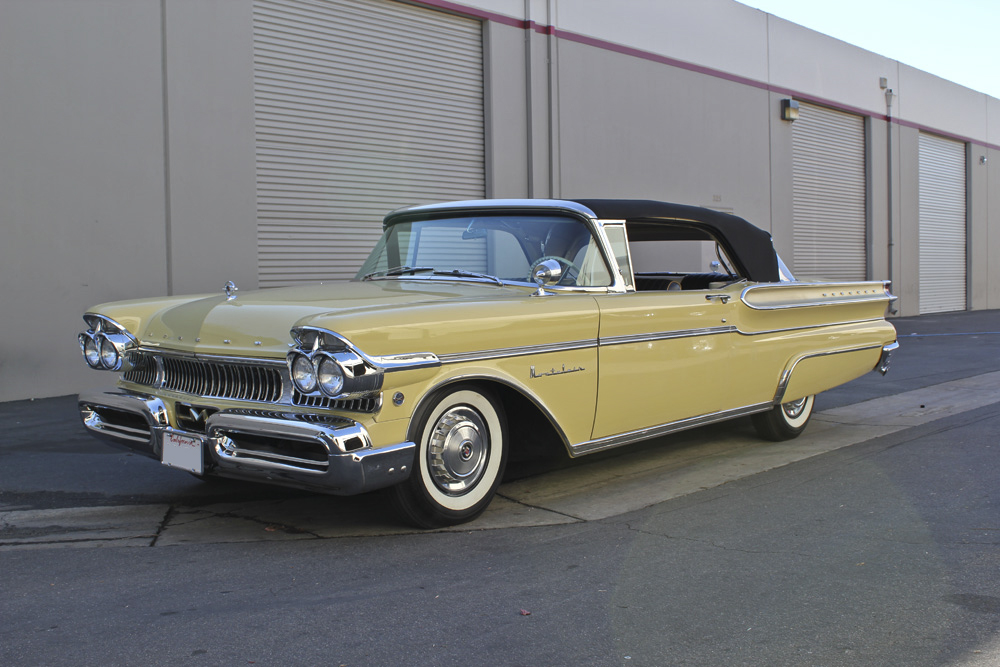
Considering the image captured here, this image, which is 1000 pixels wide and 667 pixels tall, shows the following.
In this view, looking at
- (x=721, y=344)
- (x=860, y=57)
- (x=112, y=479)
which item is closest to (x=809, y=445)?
(x=721, y=344)

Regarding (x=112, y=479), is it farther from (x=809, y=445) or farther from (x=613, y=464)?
(x=809, y=445)

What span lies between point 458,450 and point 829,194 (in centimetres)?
1761

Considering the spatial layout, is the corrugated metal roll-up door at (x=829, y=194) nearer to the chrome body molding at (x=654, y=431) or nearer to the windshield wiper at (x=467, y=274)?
the chrome body molding at (x=654, y=431)

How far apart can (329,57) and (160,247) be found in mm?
3120

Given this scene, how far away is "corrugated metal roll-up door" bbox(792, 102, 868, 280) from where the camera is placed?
1878cm

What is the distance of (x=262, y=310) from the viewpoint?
13.1 ft

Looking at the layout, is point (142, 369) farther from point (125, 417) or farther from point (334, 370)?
point (334, 370)

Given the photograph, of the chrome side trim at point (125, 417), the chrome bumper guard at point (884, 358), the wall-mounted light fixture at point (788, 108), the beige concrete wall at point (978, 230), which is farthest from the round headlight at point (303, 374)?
the beige concrete wall at point (978, 230)

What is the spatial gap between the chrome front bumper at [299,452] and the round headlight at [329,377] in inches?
5.8

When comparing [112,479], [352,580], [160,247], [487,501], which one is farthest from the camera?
[160,247]

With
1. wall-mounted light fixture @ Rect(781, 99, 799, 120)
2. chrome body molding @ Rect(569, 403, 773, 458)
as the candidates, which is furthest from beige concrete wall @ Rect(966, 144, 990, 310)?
chrome body molding @ Rect(569, 403, 773, 458)

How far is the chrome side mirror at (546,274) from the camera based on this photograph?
4.52 metres

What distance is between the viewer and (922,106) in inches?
891

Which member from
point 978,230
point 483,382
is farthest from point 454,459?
point 978,230
